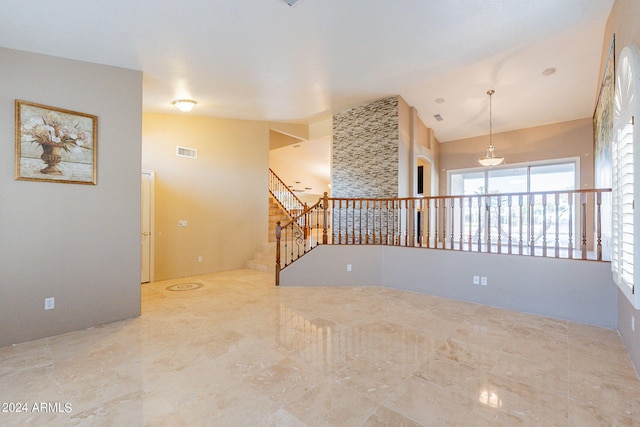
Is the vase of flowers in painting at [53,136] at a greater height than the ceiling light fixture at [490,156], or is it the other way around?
the ceiling light fixture at [490,156]

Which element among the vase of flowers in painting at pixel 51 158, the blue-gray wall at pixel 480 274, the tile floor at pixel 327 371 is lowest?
the tile floor at pixel 327 371

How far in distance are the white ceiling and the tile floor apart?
10.8ft

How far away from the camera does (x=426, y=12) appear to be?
3.13 metres

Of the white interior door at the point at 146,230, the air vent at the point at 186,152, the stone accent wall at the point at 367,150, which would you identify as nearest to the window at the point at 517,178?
the stone accent wall at the point at 367,150

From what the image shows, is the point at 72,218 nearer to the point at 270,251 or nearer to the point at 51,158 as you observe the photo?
the point at 51,158

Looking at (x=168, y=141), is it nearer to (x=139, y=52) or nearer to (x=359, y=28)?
(x=139, y=52)

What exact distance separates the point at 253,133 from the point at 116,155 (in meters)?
3.71

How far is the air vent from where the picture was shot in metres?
6.10

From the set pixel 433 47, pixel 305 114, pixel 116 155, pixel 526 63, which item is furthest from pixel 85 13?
pixel 526 63

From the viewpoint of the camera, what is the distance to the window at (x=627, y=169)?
201 cm

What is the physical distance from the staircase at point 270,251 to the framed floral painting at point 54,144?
12.4ft

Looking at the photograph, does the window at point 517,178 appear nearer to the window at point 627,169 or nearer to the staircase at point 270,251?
the staircase at point 270,251

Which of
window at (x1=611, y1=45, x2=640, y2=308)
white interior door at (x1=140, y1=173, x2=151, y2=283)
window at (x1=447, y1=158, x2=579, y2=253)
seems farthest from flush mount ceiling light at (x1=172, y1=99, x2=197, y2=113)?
window at (x1=447, y1=158, x2=579, y2=253)

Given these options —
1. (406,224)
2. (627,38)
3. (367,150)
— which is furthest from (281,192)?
(627,38)
